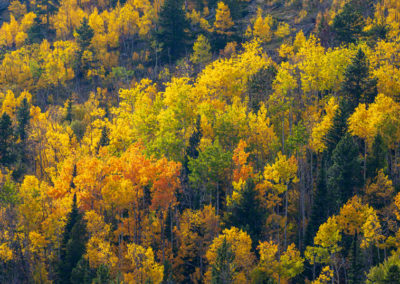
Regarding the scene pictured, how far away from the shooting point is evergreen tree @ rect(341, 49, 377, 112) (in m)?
57.8

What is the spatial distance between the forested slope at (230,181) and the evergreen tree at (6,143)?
0.66 feet

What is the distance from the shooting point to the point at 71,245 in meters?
48.8

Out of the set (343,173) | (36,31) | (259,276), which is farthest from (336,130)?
(36,31)

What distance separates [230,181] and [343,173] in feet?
44.7

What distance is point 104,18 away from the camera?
11894 cm

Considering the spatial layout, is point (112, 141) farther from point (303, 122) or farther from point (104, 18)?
point (104, 18)

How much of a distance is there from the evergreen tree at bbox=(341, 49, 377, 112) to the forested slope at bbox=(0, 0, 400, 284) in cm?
16

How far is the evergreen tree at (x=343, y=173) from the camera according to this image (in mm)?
48906

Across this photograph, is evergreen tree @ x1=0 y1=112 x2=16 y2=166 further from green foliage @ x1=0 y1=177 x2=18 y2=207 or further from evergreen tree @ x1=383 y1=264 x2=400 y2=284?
evergreen tree @ x1=383 y1=264 x2=400 y2=284

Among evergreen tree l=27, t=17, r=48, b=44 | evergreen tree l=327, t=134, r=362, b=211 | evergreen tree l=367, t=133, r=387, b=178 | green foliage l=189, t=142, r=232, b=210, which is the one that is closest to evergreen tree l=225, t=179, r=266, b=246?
green foliage l=189, t=142, r=232, b=210

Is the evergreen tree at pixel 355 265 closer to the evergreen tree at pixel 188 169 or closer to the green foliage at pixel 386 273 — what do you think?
the green foliage at pixel 386 273

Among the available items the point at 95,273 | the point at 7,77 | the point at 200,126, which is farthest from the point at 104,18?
the point at 95,273

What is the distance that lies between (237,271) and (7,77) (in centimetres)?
7815

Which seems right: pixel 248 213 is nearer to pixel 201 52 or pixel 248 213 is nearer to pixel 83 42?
pixel 201 52
